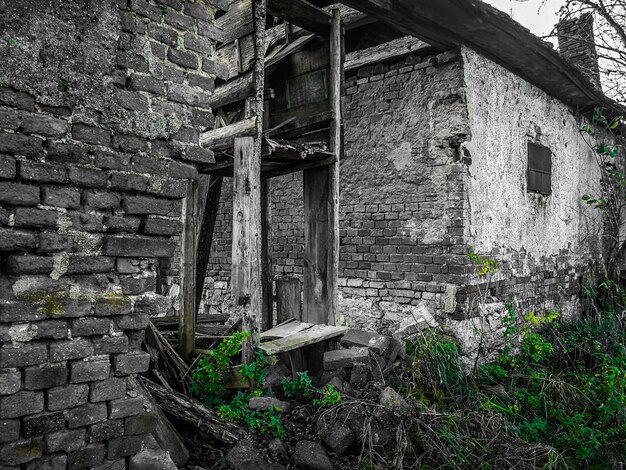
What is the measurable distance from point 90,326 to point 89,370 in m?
0.20

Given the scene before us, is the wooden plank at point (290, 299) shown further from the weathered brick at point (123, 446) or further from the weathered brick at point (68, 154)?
the weathered brick at point (68, 154)

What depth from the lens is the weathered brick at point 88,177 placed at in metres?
2.24

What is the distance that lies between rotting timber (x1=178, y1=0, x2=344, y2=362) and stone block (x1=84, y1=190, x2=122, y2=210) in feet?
4.29

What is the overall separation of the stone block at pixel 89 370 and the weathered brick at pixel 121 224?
63 centimetres

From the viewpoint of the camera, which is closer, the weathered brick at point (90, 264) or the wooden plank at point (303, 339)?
the weathered brick at point (90, 264)

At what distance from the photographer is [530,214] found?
659 centimetres

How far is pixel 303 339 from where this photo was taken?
394cm

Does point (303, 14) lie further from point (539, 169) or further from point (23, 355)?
point (539, 169)

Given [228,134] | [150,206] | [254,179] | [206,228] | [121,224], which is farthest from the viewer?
[206,228]

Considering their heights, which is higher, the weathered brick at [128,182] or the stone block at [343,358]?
the weathered brick at [128,182]

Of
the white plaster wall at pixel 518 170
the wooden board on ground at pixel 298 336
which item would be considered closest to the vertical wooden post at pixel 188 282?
the wooden board on ground at pixel 298 336

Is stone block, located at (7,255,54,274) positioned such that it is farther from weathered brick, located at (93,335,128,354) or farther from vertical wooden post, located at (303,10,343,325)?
vertical wooden post, located at (303,10,343,325)

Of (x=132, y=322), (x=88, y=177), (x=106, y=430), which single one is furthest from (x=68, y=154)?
(x=106, y=430)

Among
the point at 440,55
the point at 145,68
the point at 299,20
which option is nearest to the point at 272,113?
the point at 299,20
